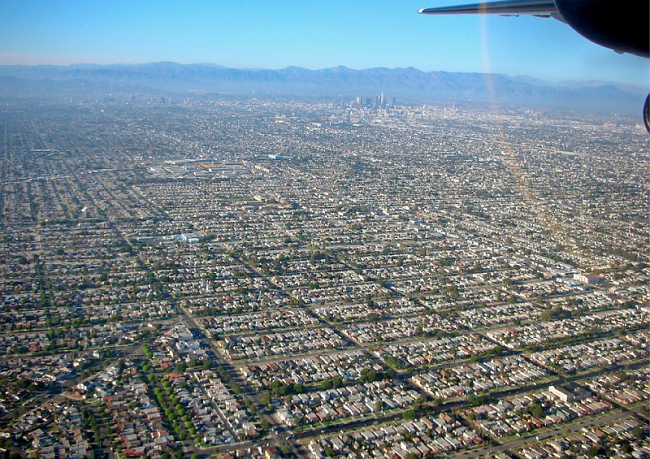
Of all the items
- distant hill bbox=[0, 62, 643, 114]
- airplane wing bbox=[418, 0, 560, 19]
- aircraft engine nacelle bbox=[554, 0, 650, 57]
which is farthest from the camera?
distant hill bbox=[0, 62, 643, 114]

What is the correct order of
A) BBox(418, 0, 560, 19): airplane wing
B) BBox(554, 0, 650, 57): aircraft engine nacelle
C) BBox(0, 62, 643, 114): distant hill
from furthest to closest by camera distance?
BBox(0, 62, 643, 114): distant hill < BBox(418, 0, 560, 19): airplane wing < BBox(554, 0, 650, 57): aircraft engine nacelle

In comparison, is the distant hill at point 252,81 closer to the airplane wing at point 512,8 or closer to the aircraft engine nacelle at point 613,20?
the airplane wing at point 512,8

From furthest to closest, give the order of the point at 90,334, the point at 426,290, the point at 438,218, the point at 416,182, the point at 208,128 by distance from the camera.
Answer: the point at 208,128, the point at 416,182, the point at 438,218, the point at 426,290, the point at 90,334

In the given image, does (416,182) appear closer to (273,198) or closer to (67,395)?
(273,198)

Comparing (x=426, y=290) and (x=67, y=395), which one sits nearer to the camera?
(x=67, y=395)

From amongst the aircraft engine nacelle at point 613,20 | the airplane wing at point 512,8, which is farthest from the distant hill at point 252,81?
the aircraft engine nacelle at point 613,20

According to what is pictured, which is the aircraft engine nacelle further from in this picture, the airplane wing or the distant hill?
the distant hill

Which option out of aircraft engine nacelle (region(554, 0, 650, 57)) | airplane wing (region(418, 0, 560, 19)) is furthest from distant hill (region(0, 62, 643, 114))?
aircraft engine nacelle (region(554, 0, 650, 57))

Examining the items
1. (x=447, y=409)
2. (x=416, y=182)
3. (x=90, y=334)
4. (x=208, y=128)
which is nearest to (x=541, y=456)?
(x=447, y=409)
